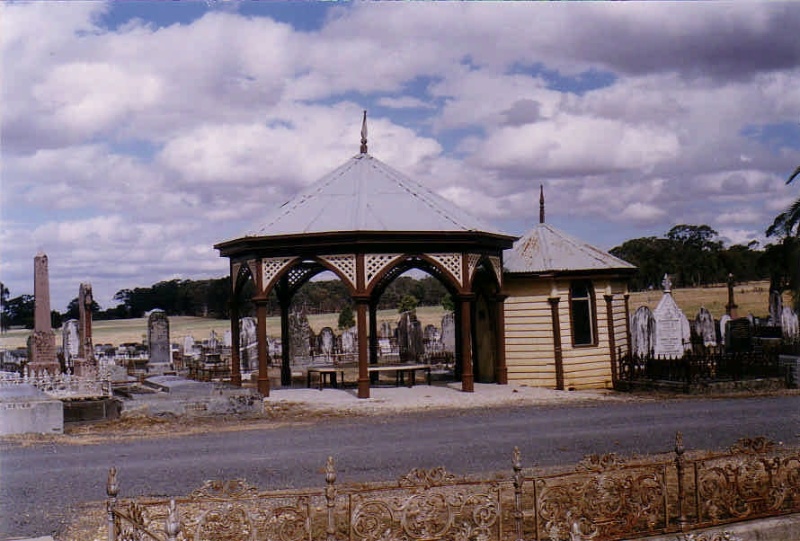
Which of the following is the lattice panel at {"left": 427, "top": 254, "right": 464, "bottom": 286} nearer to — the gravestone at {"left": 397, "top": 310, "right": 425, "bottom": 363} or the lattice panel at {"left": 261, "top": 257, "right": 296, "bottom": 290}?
the lattice panel at {"left": 261, "top": 257, "right": 296, "bottom": 290}

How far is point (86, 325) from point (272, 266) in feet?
35.9

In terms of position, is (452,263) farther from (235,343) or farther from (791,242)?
(791,242)

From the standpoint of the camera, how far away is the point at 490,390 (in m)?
23.1

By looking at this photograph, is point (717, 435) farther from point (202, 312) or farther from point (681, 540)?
point (202, 312)

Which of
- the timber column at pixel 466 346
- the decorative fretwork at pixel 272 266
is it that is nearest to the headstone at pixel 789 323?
the timber column at pixel 466 346

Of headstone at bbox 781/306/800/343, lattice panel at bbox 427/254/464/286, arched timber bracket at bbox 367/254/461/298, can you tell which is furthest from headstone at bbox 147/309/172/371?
headstone at bbox 781/306/800/343

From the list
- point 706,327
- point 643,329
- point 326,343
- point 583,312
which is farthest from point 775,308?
point 326,343

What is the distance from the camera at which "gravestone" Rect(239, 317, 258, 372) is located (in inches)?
1373

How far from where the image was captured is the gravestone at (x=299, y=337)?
128ft

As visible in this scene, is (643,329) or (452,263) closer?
(452,263)

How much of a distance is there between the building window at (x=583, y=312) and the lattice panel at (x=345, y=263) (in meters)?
6.90

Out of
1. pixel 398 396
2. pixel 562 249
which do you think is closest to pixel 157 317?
pixel 398 396

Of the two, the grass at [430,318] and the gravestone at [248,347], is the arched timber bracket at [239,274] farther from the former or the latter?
the grass at [430,318]

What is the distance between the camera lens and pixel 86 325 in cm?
2986
